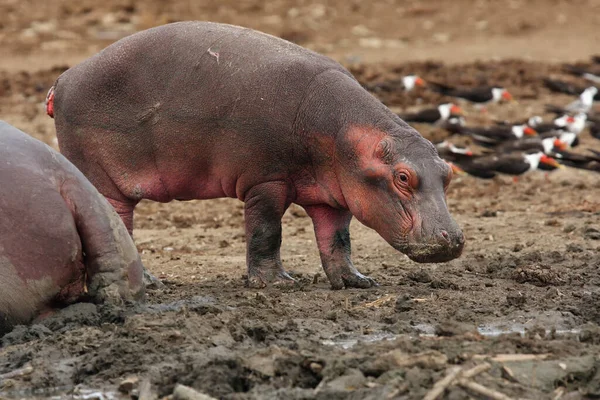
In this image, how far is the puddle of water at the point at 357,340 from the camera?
5.50 metres

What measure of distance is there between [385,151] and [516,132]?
7.85 metres

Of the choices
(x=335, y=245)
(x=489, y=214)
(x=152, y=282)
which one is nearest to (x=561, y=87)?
(x=489, y=214)

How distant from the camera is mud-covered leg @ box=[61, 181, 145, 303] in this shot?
228 inches

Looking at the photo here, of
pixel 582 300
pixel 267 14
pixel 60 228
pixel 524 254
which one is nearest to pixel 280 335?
pixel 60 228

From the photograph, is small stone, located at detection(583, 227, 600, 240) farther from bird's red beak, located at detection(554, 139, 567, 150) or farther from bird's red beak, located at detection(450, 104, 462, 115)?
bird's red beak, located at detection(450, 104, 462, 115)

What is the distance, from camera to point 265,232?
7207mm

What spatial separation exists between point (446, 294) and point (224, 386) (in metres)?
2.34

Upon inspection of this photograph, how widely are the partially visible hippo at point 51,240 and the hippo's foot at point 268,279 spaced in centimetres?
136

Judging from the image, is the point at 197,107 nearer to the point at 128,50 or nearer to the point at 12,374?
the point at 128,50

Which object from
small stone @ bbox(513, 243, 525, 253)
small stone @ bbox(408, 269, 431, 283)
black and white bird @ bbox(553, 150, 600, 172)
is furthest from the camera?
black and white bird @ bbox(553, 150, 600, 172)

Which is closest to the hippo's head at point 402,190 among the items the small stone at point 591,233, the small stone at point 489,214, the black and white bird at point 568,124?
the small stone at point 591,233

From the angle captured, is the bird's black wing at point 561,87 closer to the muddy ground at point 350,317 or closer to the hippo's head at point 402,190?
the muddy ground at point 350,317

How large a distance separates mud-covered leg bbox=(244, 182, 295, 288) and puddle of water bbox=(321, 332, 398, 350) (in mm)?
1512

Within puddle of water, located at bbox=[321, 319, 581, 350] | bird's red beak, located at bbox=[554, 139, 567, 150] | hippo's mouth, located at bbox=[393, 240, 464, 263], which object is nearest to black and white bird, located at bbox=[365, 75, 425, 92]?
bird's red beak, located at bbox=[554, 139, 567, 150]
